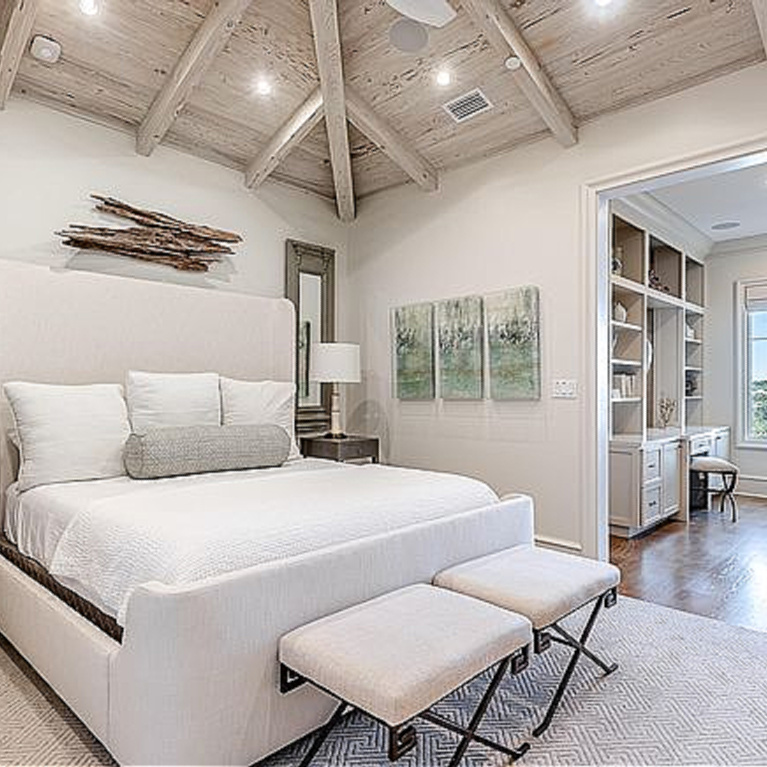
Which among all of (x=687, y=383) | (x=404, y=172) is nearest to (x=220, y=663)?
(x=404, y=172)

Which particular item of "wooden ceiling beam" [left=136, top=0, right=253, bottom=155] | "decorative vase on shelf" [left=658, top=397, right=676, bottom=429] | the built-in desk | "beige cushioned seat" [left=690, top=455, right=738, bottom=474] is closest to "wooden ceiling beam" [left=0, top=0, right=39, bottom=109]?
"wooden ceiling beam" [left=136, top=0, right=253, bottom=155]

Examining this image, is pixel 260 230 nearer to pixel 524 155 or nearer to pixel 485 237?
pixel 485 237

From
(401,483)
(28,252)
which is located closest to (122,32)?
(28,252)

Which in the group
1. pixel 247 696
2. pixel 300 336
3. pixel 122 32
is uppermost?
pixel 122 32

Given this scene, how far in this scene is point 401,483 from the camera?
2.72 meters

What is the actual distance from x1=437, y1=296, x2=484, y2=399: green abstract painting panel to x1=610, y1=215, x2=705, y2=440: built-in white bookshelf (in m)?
1.09

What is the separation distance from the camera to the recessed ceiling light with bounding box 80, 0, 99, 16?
9.82 ft

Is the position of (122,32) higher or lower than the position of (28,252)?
higher

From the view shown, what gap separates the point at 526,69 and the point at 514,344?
168 centimetres

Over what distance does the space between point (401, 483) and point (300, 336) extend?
8.18ft

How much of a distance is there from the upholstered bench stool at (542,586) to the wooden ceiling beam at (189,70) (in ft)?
Result: 9.66

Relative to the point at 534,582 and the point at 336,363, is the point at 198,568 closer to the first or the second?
the point at 534,582

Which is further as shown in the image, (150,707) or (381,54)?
(381,54)

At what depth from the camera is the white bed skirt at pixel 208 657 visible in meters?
1.62
